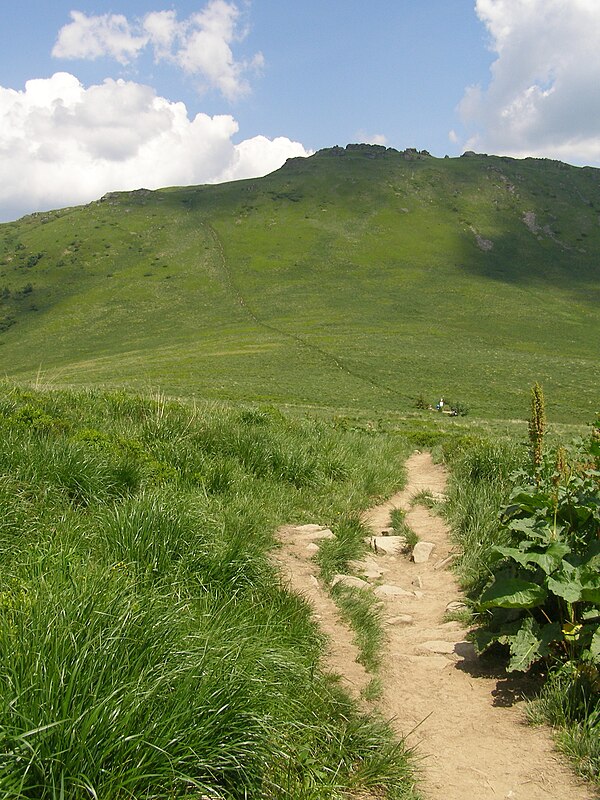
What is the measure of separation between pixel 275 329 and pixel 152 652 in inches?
3165

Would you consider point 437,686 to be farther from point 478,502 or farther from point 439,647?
point 478,502

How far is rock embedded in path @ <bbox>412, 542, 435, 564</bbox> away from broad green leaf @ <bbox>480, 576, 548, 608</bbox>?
8.35 ft

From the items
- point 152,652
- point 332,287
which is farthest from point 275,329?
point 152,652

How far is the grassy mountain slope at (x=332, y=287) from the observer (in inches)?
2250

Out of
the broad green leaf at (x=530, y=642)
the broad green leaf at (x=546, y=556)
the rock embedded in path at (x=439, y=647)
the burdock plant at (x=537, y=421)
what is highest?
Result: the burdock plant at (x=537, y=421)

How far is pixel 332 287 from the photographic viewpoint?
107062 millimetres

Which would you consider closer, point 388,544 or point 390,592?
point 390,592

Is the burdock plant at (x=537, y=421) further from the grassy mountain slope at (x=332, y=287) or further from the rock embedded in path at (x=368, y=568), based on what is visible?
the grassy mountain slope at (x=332, y=287)

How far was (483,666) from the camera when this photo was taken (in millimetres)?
4371

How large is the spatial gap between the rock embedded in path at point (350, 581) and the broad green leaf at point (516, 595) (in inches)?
65.0

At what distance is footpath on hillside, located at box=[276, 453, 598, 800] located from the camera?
3.12 m

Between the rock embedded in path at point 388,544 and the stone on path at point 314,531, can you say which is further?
the rock embedded in path at point 388,544

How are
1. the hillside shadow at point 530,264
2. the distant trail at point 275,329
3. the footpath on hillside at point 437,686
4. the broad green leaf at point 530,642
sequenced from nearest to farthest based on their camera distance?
the footpath on hillside at point 437,686, the broad green leaf at point 530,642, the distant trail at point 275,329, the hillside shadow at point 530,264

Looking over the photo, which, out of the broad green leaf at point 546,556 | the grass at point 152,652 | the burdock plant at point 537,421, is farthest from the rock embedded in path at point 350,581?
the burdock plant at point 537,421
